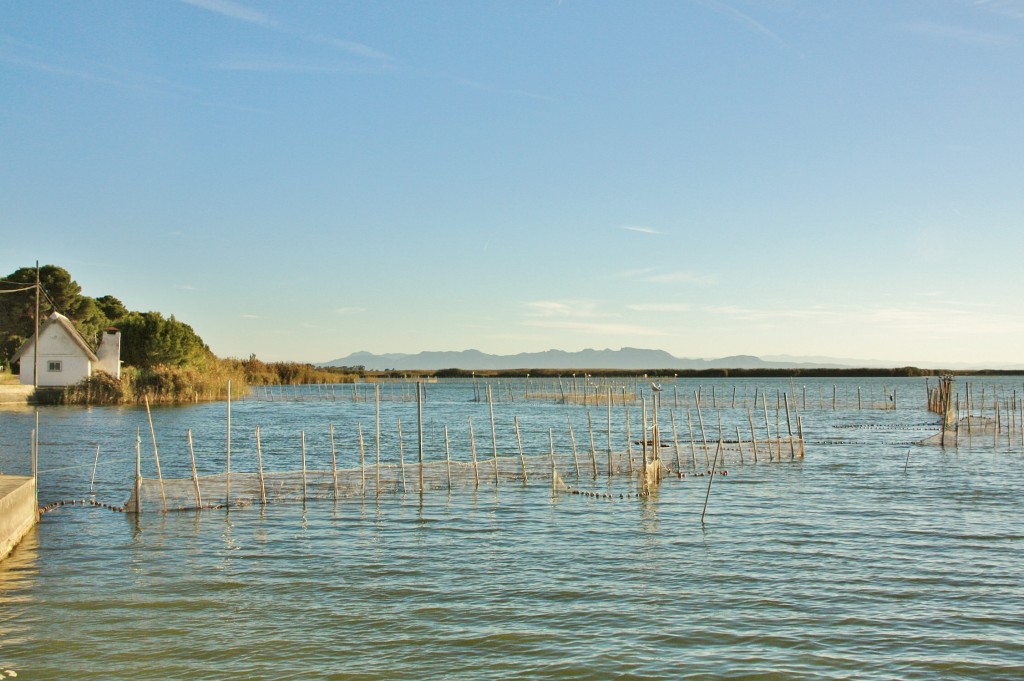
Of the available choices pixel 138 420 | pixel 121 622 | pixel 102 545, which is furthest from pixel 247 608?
pixel 138 420

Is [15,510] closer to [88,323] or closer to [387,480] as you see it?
[387,480]

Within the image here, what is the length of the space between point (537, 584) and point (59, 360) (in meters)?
54.5

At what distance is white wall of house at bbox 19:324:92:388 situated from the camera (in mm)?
57500

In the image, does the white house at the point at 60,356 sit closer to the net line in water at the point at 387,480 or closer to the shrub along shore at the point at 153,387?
the shrub along shore at the point at 153,387

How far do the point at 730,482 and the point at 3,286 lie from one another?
75520 millimetres

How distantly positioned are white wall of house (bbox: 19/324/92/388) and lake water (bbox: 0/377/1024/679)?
3842 cm

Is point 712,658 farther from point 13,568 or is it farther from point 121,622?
point 13,568

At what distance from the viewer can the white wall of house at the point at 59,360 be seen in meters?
57.5

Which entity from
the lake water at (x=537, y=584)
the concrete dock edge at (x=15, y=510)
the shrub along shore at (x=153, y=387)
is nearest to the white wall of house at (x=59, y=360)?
the shrub along shore at (x=153, y=387)

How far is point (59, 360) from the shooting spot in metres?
57.8

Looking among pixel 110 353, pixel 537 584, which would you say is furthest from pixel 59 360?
pixel 537 584

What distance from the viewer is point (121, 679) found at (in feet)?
28.1

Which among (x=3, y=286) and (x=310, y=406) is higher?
(x=3, y=286)

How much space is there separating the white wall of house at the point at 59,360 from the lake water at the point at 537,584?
126 feet
